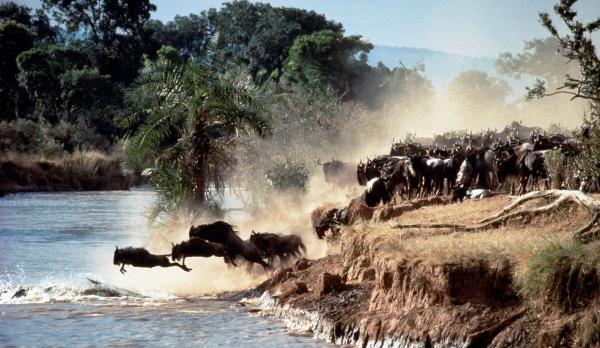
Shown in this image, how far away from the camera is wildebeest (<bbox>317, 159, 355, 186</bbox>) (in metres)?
43.6

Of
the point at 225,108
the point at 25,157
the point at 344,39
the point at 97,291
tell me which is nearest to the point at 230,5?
the point at 344,39

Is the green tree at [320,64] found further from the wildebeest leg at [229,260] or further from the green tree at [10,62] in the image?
the wildebeest leg at [229,260]

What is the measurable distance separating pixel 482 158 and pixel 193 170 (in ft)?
26.3

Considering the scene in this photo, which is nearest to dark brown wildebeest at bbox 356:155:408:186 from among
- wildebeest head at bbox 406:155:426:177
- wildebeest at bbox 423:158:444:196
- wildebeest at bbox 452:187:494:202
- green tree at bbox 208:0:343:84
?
wildebeest head at bbox 406:155:426:177

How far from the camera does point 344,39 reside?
311 feet

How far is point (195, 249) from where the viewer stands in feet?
78.5

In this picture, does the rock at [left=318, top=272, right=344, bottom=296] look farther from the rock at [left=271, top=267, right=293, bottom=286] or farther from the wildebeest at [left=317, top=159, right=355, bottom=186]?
the wildebeest at [left=317, top=159, right=355, bottom=186]

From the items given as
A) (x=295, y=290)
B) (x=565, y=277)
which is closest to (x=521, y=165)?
(x=295, y=290)

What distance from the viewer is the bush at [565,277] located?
13.5 metres

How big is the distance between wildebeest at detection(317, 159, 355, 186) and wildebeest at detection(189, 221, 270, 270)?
1885cm

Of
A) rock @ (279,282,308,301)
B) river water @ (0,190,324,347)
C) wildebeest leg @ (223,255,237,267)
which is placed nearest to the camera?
river water @ (0,190,324,347)

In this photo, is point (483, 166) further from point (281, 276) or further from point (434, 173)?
point (281, 276)

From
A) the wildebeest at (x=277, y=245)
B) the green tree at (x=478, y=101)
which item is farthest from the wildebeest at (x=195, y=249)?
the green tree at (x=478, y=101)

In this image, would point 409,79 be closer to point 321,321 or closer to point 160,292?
point 160,292
